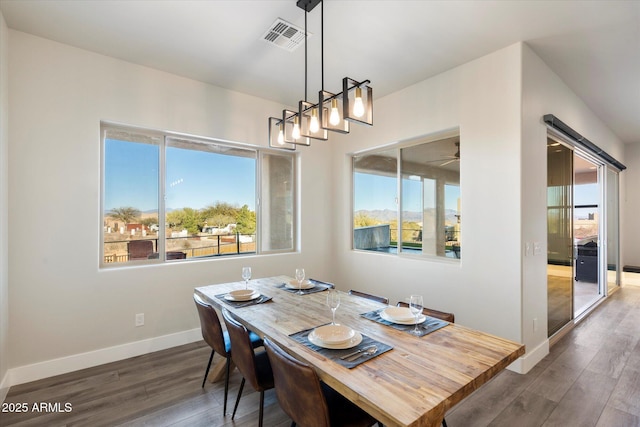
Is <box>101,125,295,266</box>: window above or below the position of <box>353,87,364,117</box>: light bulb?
below

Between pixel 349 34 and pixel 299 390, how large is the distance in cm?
268

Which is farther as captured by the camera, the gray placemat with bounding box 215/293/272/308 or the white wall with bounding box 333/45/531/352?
the white wall with bounding box 333/45/531/352

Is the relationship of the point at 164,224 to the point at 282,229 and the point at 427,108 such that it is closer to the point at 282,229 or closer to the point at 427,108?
the point at 282,229

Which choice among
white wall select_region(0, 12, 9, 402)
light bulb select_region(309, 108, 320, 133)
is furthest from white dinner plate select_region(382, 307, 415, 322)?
white wall select_region(0, 12, 9, 402)

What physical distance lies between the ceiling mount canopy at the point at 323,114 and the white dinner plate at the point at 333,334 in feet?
4.18

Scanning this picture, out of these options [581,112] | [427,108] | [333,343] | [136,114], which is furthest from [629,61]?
[136,114]

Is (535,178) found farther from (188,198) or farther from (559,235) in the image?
(188,198)

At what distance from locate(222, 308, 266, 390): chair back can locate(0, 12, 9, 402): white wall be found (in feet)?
6.58

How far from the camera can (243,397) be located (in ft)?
7.67

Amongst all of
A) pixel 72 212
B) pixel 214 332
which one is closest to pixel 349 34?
pixel 214 332

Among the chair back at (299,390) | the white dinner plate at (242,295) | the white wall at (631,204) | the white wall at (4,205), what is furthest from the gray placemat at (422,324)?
the white wall at (631,204)

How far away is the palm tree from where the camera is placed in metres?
3.08

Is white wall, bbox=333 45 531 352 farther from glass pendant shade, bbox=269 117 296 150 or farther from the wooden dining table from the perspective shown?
glass pendant shade, bbox=269 117 296 150

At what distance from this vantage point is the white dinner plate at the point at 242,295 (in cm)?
229
